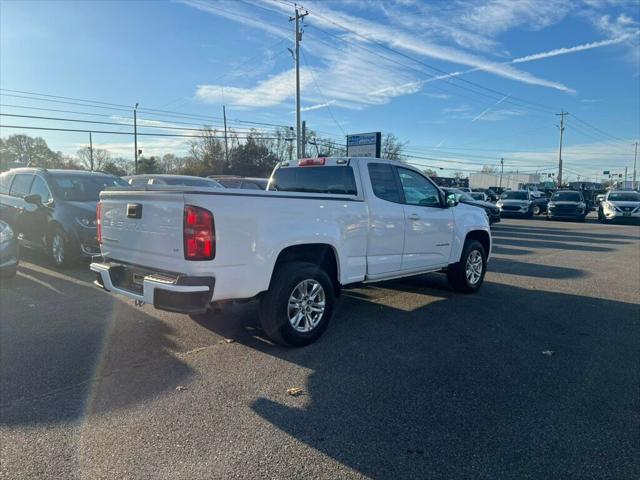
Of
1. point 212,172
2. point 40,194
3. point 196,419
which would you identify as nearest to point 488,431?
point 196,419

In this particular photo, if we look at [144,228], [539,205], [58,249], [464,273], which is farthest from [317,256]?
[539,205]

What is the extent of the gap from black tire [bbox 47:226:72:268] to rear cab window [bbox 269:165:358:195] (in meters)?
4.26

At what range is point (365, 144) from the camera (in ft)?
74.2

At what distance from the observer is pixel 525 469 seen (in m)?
2.77

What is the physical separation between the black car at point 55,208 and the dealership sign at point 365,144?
1428cm

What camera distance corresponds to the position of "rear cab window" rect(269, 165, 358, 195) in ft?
18.2

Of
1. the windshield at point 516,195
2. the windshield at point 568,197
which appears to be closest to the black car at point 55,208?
the windshield at point 568,197

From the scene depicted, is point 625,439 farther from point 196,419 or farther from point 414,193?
point 414,193

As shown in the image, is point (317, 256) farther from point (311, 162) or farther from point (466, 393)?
point (466, 393)

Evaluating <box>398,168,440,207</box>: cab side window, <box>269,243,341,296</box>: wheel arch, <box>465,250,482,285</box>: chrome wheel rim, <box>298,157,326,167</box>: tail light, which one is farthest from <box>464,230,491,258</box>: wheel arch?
<box>269,243,341,296</box>: wheel arch

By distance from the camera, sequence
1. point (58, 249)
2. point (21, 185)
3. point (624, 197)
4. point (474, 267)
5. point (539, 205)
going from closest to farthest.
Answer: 1. point (474, 267)
2. point (58, 249)
3. point (21, 185)
4. point (624, 197)
5. point (539, 205)

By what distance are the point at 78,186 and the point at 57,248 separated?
133cm

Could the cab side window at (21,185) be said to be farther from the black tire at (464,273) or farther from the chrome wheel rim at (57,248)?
the black tire at (464,273)

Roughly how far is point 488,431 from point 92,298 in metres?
5.47
